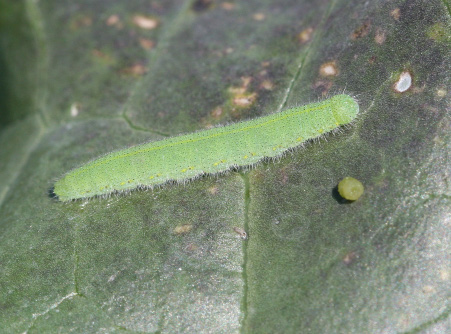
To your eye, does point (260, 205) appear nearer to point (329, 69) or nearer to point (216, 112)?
point (216, 112)

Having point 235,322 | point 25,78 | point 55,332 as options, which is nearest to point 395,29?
point 235,322

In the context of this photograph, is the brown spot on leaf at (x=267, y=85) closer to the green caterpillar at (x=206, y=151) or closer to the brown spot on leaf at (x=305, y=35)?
the green caterpillar at (x=206, y=151)

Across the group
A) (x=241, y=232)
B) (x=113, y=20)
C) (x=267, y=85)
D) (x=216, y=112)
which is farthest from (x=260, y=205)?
(x=113, y=20)

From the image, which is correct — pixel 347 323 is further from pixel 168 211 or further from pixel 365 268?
pixel 168 211

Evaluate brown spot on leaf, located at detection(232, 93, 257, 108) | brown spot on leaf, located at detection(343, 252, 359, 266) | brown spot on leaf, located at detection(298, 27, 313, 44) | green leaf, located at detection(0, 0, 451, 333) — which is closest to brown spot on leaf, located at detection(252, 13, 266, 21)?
green leaf, located at detection(0, 0, 451, 333)

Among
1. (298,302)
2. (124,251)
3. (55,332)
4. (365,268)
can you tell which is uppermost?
(365,268)

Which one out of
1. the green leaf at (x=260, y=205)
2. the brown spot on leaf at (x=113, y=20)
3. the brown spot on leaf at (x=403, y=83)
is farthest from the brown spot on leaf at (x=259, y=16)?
the brown spot on leaf at (x=403, y=83)

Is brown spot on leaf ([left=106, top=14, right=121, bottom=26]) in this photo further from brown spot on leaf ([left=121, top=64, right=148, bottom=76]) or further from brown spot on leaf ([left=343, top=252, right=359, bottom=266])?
brown spot on leaf ([left=343, top=252, right=359, bottom=266])
